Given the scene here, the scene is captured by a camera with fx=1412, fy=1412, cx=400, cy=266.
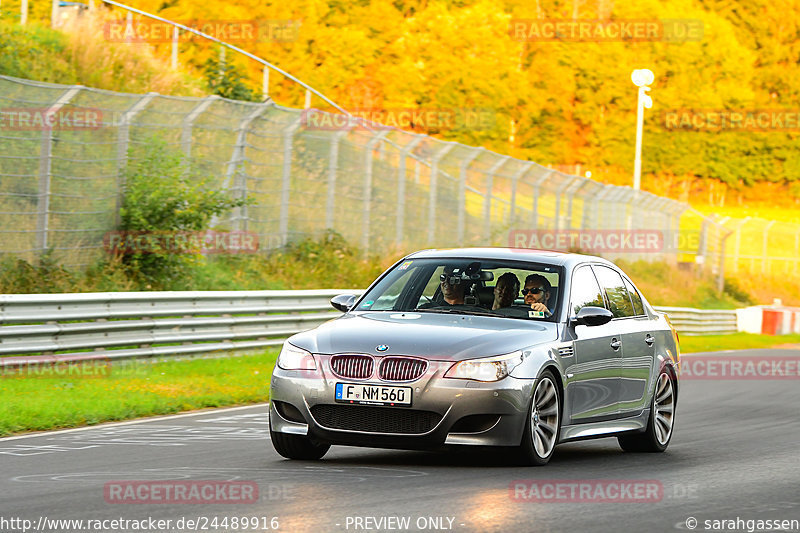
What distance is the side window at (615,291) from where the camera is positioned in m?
11.2

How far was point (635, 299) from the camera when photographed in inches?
458

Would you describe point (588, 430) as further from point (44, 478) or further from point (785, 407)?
point (785, 407)

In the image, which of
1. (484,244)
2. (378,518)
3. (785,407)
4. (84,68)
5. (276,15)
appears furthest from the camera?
(276,15)

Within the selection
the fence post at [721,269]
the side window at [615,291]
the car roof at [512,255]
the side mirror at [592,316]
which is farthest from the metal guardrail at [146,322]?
the fence post at [721,269]

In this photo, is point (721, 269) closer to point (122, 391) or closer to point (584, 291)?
point (122, 391)

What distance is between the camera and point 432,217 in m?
29.9

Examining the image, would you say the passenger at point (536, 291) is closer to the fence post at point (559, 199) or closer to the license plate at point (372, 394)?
the license plate at point (372, 394)

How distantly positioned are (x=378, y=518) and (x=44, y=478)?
2463 millimetres

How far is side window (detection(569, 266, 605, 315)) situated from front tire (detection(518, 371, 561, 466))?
0.91 metres

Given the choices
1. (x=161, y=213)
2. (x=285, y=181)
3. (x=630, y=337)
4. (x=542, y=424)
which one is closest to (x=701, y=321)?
(x=285, y=181)

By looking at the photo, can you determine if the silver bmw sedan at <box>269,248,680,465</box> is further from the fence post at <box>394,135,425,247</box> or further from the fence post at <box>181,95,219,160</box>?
the fence post at <box>394,135,425,247</box>

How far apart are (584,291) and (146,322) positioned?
726 centimetres

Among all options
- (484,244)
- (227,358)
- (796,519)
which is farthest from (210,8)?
(796,519)

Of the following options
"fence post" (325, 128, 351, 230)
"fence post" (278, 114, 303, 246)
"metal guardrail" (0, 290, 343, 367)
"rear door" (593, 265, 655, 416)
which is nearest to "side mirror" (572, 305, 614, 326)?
"rear door" (593, 265, 655, 416)
